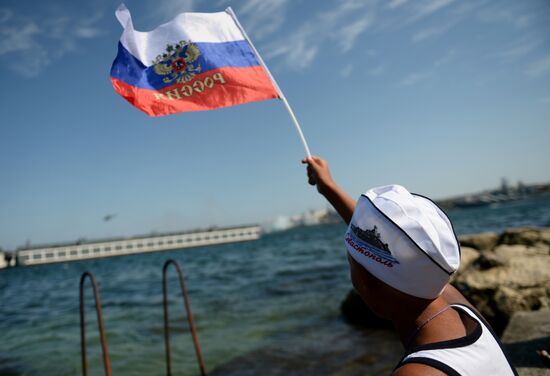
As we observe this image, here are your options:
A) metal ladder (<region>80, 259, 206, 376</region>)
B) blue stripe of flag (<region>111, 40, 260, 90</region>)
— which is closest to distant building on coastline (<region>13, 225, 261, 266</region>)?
metal ladder (<region>80, 259, 206, 376</region>)

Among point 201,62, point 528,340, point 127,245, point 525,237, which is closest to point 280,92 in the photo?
point 201,62

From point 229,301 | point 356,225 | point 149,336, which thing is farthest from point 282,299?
point 356,225

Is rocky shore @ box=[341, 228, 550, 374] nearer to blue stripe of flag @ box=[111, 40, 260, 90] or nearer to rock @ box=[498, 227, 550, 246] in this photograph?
rock @ box=[498, 227, 550, 246]

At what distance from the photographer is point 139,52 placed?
401 cm

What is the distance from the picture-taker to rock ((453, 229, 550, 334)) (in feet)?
19.9

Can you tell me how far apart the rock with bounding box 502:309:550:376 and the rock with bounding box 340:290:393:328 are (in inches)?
159

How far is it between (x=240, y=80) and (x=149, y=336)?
942 cm

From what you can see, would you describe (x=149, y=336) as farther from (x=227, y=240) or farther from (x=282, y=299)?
(x=227, y=240)

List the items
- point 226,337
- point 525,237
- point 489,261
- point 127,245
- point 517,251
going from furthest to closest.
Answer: point 127,245 < point 525,237 < point 226,337 < point 517,251 < point 489,261

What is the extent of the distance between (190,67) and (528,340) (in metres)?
4.54

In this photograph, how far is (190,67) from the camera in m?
4.05

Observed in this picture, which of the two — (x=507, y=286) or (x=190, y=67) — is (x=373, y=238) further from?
(x=507, y=286)

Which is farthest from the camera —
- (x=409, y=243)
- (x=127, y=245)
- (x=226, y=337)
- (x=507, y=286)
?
(x=127, y=245)

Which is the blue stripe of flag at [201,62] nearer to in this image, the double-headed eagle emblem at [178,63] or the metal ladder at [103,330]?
the double-headed eagle emblem at [178,63]
